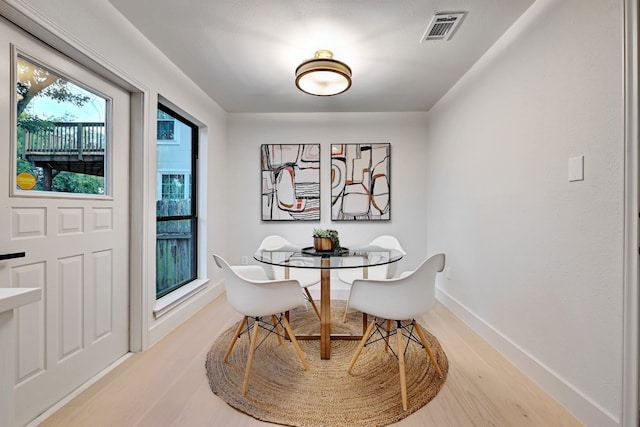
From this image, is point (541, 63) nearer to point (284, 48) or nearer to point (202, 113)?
point (284, 48)

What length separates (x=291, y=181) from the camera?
148 inches

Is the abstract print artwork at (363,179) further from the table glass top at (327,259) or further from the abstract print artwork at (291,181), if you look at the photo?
the table glass top at (327,259)

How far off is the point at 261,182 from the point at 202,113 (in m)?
1.07

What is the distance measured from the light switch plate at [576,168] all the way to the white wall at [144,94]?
Answer: 2737 millimetres

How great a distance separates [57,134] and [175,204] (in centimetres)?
130

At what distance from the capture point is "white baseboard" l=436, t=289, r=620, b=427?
4.54 feet

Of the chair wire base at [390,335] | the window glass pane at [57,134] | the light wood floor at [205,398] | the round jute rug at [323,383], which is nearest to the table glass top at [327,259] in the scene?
the chair wire base at [390,335]

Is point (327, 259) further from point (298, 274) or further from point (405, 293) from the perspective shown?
point (298, 274)

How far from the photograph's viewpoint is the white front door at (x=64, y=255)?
4.54 ft

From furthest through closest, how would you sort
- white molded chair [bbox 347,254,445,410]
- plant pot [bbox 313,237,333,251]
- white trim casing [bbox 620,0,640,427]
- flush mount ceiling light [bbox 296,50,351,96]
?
plant pot [bbox 313,237,333,251] → flush mount ceiling light [bbox 296,50,351,96] → white molded chair [bbox 347,254,445,410] → white trim casing [bbox 620,0,640,427]

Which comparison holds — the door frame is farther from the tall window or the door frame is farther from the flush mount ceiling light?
the flush mount ceiling light

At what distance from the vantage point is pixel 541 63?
5.76 feet

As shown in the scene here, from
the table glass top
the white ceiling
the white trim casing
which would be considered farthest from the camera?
the table glass top

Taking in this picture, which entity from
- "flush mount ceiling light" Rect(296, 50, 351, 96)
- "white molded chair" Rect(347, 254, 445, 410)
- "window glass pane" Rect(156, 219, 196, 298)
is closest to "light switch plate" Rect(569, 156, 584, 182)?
"white molded chair" Rect(347, 254, 445, 410)
